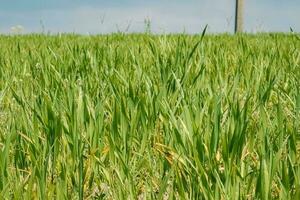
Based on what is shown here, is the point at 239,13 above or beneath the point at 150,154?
above

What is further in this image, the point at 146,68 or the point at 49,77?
the point at 146,68

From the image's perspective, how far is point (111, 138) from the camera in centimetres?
143

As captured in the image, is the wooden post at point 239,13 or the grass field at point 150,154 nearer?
the grass field at point 150,154

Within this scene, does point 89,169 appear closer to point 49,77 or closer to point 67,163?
point 67,163

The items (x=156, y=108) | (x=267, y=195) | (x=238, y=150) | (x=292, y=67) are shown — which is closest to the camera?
(x=267, y=195)

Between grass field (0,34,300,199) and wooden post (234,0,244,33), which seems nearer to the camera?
grass field (0,34,300,199)

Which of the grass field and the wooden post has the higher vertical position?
the wooden post

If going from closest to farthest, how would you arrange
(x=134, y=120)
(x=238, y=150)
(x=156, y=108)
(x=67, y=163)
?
(x=238, y=150) → (x=67, y=163) → (x=134, y=120) → (x=156, y=108)

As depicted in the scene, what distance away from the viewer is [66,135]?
1.47m

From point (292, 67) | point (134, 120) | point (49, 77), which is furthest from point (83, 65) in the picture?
point (134, 120)

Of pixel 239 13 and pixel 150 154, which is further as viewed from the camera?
pixel 239 13

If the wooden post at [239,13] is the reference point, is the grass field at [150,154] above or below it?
below

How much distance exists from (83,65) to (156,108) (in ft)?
3.96

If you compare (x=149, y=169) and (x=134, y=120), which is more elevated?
(x=134, y=120)
